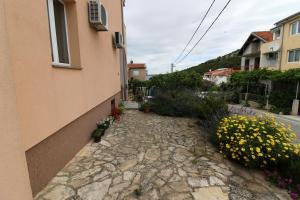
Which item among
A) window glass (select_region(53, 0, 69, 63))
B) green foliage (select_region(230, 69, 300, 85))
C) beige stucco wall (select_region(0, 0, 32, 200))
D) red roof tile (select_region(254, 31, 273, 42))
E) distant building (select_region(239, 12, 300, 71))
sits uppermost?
red roof tile (select_region(254, 31, 273, 42))

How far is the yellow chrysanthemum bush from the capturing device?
295 centimetres

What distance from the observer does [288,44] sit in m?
15.9

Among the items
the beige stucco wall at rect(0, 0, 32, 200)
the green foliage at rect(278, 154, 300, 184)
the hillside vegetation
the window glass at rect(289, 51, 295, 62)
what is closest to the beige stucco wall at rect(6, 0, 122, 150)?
the beige stucco wall at rect(0, 0, 32, 200)

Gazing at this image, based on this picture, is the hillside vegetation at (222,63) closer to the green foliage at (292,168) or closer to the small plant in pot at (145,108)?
the small plant in pot at (145,108)

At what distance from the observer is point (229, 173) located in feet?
9.65

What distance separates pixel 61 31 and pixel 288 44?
2063 centimetres

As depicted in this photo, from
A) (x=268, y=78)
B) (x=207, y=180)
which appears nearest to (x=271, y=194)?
(x=207, y=180)

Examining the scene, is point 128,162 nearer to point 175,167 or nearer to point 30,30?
point 175,167

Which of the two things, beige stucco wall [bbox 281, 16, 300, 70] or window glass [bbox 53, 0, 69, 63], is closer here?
window glass [bbox 53, 0, 69, 63]

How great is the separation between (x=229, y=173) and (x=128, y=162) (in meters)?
1.94

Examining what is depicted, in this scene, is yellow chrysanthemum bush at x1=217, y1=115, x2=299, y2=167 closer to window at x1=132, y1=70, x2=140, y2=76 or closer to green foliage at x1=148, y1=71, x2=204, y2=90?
green foliage at x1=148, y1=71, x2=204, y2=90

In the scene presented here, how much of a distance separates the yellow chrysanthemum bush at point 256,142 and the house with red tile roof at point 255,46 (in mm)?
22700

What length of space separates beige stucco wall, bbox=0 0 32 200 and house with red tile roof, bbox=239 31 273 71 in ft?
85.8

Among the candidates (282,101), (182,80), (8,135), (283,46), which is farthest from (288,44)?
(8,135)
